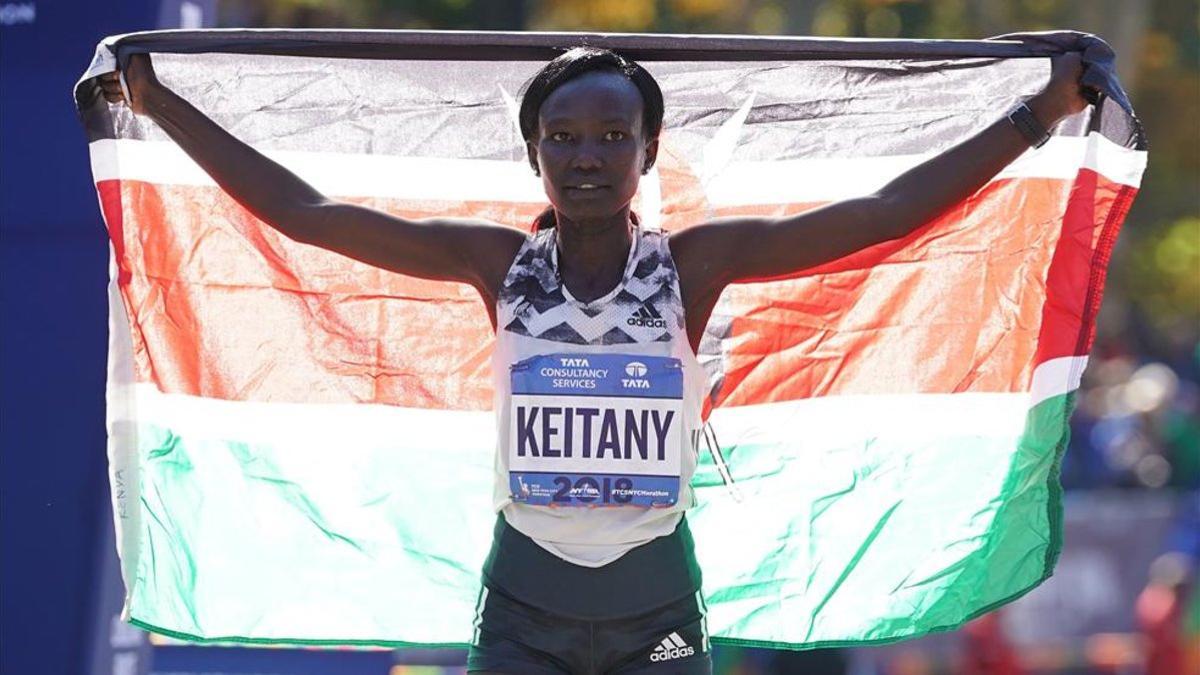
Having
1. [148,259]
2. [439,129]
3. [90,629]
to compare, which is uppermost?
[439,129]

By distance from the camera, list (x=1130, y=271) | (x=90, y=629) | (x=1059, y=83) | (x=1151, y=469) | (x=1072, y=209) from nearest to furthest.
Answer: (x=1059, y=83)
(x=1072, y=209)
(x=90, y=629)
(x=1151, y=469)
(x=1130, y=271)

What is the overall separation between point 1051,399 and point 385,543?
1.90 metres

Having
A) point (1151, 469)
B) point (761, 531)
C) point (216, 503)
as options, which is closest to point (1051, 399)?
point (761, 531)

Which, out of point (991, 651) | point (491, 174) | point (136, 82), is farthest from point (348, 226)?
point (991, 651)

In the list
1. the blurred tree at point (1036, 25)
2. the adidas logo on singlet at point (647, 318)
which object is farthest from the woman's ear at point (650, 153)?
the blurred tree at point (1036, 25)

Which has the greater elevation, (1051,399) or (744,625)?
(1051,399)

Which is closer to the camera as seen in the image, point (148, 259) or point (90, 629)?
point (148, 259)

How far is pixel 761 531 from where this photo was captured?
536 cm

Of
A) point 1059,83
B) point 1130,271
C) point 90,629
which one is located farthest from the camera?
point 1130,271

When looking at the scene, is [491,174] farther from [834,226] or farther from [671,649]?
[671,649]

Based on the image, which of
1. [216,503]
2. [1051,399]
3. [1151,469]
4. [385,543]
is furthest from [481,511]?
[1151,469]

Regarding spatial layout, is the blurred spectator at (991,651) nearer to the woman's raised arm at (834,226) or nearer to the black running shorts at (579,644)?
the woman's raised arm at (834,226)

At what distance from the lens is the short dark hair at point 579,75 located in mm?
4438

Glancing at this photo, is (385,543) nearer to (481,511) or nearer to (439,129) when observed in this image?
(481,511)
